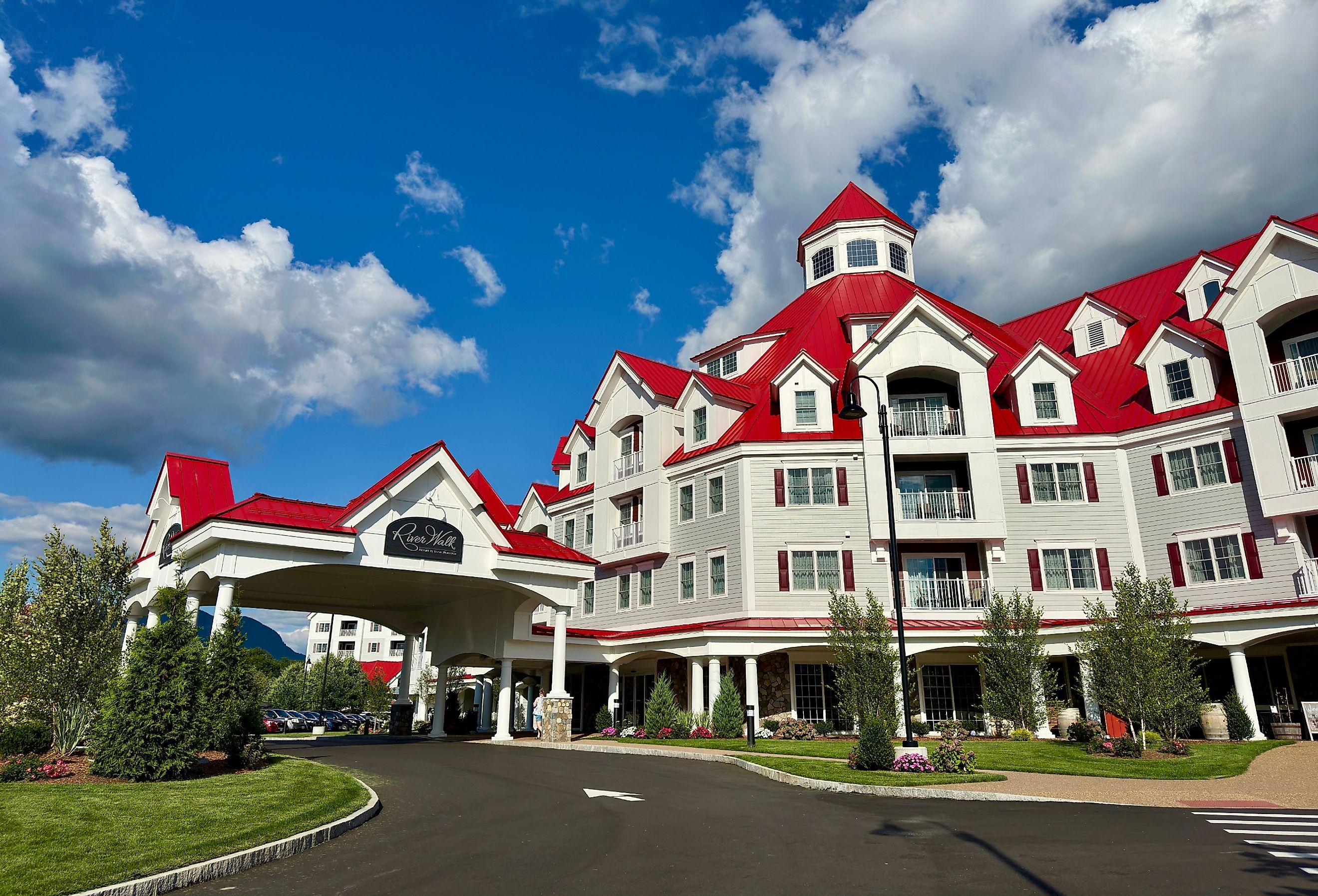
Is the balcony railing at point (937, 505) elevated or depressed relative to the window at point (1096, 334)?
depressed

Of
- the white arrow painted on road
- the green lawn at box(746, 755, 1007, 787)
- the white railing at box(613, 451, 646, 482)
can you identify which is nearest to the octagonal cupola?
the white railing at box(613, 451, 646, 482)

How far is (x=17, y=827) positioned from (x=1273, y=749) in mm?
28343

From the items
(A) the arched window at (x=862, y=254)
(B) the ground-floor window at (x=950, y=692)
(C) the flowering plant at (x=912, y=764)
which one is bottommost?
(C) the flowering plant at (x=912, y=764)

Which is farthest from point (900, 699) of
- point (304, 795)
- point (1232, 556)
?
point (304, 795)

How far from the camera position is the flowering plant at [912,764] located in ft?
59.6

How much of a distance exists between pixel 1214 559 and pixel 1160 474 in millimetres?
3716

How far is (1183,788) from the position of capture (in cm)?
1672

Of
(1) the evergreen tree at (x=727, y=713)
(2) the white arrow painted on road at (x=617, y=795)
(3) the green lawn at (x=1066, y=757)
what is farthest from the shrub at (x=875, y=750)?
(1) the evergreen tree at (x=727, y=713)

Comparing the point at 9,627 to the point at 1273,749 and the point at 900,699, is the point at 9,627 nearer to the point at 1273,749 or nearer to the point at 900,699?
the point at 900,699

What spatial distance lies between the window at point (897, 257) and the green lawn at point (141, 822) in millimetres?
37517

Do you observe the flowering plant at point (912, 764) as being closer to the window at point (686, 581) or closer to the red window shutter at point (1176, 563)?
the window at point (686, 581)

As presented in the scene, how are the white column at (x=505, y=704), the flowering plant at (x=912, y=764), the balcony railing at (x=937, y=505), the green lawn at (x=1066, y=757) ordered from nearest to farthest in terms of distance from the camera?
the flowering plant at (x=912, y=764), the green lawn at (x=1066, y=757), the white column at (x=505, y=704), the balcony railing at (x=937, y=505)

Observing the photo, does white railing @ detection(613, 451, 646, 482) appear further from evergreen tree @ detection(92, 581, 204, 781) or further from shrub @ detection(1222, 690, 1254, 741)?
evergreen tree @ detection(92, 581, 204, 781)

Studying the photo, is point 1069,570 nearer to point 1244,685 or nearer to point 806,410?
point 1244,685
